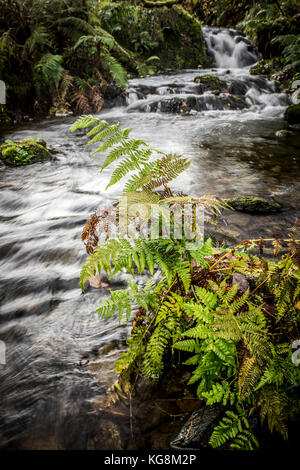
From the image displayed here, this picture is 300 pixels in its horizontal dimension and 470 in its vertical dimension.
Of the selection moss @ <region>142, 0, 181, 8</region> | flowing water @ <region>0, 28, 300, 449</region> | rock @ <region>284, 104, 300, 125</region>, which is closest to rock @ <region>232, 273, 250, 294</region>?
flowing water @ <region>0, 28, 300, 449</region>

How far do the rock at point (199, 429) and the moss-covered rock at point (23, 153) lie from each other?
6077mm

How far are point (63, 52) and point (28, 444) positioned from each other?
1249 cm

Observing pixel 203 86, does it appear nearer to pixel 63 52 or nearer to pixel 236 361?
pixel 63 52

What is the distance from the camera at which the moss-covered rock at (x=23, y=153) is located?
19.3 ft

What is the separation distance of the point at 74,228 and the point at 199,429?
114 inches

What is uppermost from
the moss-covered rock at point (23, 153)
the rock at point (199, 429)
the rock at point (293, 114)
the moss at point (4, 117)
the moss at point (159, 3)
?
the moss at point (159, 3)

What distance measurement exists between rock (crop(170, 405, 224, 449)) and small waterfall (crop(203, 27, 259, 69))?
782 inches

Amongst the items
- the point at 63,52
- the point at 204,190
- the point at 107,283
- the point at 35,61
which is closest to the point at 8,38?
the point at 35,61

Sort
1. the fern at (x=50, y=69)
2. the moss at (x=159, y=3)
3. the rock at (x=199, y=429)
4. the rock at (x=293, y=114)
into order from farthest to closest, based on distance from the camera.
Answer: the moss at (x=159, y=3) < the fern at (x=50, y=69) < the rock at (x=293, y=114) < the rock at (x=199, y=429)

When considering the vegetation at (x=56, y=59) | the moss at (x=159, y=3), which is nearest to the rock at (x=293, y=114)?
the vegetation at (x=56, y=59)

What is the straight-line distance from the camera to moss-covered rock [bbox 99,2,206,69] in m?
15.0

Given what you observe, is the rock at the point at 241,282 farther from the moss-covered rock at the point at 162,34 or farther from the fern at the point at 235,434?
the moss-covered rock at the point at 162,34

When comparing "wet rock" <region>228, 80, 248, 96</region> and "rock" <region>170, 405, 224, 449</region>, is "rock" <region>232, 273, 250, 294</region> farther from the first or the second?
"wet rock" <region>228, 80, 248, 96</region>

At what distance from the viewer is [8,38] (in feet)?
28.6
